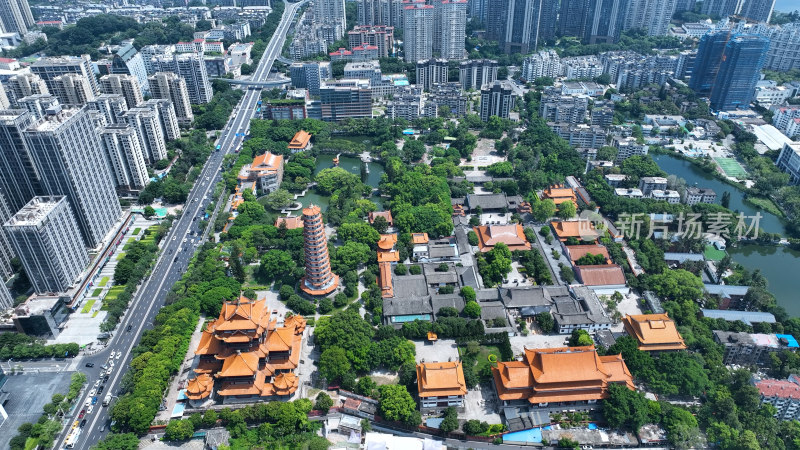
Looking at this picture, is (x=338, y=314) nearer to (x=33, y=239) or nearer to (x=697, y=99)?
(x=33, y=239)

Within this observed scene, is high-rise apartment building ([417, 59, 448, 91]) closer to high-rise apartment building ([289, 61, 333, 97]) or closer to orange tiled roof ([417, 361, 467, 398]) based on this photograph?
high-rise apartment building ([289, 61, 333, 97])

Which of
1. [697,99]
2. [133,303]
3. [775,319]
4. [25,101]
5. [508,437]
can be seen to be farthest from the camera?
[697,99]

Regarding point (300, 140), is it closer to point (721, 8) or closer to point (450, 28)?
point (450, 28)

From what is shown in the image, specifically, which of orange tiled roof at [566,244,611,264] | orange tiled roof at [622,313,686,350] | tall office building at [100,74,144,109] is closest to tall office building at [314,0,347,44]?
tall office building at [100,74,144,109]

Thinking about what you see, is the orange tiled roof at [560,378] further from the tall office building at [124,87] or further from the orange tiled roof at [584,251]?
the tall office building at [124,87]

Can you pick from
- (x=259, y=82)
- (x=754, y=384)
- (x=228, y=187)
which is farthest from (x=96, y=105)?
(x=754, y=384)

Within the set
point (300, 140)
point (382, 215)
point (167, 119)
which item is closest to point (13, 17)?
point (167, 119)
